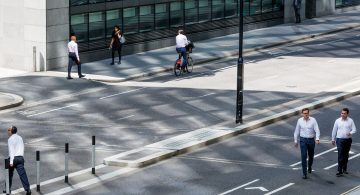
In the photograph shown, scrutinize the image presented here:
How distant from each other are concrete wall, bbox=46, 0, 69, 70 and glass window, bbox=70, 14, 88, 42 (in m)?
0.84

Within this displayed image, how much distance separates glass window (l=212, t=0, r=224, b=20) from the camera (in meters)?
61.2

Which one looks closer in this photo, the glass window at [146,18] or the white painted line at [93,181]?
the white painted line at [93,181]

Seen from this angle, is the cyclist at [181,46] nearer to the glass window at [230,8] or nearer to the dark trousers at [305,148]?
the glass window at [230,8]

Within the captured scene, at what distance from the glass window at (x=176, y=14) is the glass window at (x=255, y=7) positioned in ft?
24.3

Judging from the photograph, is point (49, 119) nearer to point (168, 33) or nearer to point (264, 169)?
point (264, 169)

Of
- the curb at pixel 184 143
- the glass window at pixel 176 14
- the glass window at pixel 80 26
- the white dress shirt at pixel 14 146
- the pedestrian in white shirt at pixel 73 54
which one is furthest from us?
the glass window at pixel 176 14

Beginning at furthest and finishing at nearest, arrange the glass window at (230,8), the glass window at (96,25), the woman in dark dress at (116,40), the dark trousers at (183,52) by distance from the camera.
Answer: the glass window at (230,8) → the glass window at (96,25) → the woman in dark dress at (116,40) → the dark trousers at (183,52)

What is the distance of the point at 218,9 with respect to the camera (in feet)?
202

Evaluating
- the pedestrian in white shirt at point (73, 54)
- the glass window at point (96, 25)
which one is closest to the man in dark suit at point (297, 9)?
the glass window at point (96, 25)

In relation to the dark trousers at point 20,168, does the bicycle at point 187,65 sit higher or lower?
higher

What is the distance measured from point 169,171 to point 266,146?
15.0 feet

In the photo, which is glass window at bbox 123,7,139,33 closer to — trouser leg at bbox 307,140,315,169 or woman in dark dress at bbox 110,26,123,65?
woman in dark dress at bbox 110,26,123,65

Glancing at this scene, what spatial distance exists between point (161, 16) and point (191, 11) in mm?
2852

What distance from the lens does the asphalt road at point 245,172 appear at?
28516 millimetres
